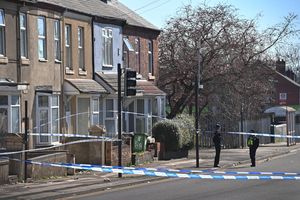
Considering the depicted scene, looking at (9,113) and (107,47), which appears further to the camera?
(107,47)

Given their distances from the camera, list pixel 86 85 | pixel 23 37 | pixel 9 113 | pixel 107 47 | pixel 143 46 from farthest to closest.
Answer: pixel 143 46
pixel 107 47
pixel 86 85
pixel 23 37
pixel 9 113

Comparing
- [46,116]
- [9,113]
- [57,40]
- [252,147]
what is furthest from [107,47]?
[252,147]

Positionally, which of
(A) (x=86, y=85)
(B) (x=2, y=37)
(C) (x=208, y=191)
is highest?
(B) (x=2, y=37)

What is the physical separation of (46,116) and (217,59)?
563 inches

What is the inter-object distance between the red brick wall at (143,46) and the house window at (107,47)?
1.86 meters

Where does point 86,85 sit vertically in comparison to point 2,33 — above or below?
below

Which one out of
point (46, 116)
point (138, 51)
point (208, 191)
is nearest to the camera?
point (208, 191)

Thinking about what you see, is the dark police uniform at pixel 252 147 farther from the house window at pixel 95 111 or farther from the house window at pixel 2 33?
the house window at pixel 2 33

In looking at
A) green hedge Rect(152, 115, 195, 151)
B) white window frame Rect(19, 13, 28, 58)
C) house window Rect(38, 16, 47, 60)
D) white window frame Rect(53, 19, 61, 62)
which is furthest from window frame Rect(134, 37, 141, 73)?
white window frame Rect(19, 13, 28, 58)

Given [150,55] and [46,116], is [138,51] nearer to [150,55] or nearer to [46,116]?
[150,55]

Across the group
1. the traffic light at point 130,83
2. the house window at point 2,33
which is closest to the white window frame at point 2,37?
the house window at point 2,33

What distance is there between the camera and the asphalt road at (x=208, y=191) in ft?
44.3

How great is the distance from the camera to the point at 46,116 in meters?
23.7

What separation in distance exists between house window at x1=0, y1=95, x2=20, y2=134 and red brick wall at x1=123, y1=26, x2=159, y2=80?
10.7 meters
